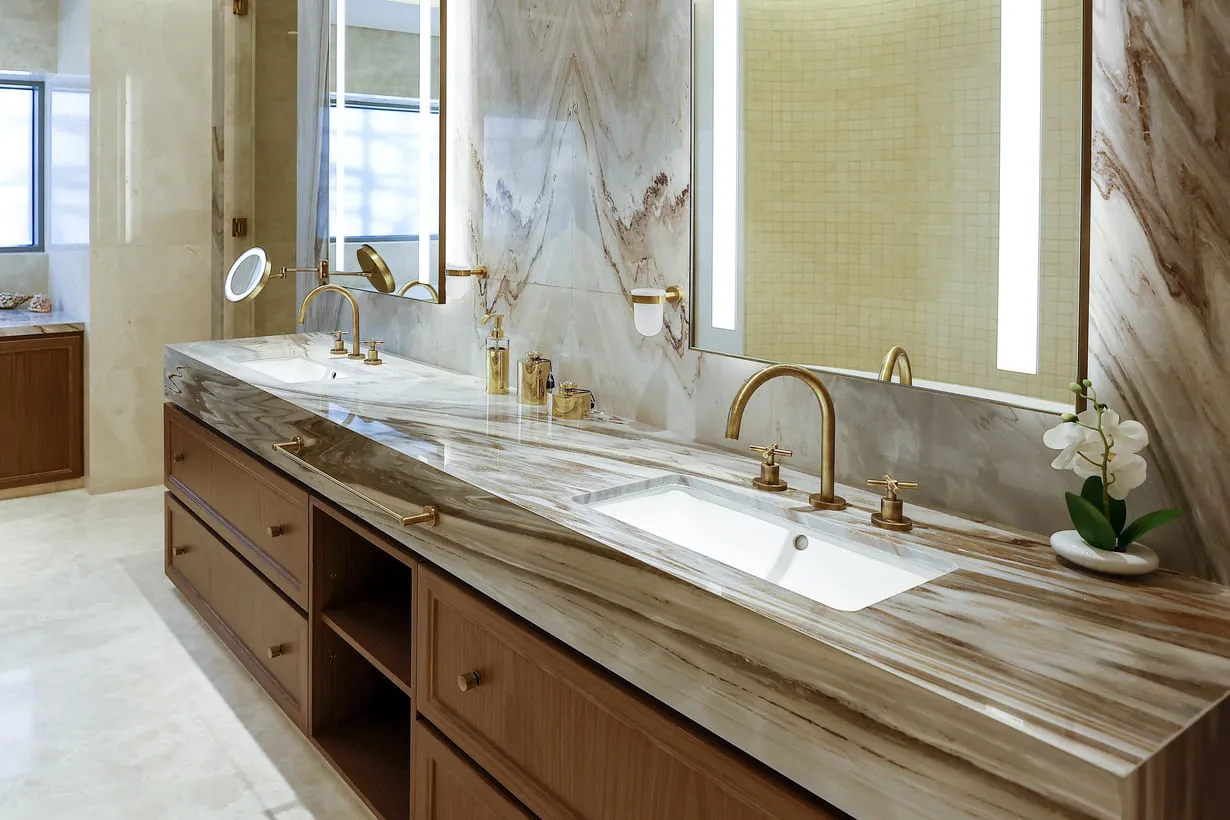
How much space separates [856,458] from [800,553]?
0.28m

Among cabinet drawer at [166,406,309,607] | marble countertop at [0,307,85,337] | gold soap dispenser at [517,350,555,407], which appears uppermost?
marble countertop at [0,307,85,337]

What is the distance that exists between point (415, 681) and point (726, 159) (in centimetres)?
112

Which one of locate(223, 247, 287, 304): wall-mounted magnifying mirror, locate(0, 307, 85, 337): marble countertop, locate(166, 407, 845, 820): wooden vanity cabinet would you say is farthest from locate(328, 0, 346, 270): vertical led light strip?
locate(0, 307, 85, 337): marble countertop

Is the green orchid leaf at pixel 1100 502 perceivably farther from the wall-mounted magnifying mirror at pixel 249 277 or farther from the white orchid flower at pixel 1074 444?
the wall-mounted magnifying mirror at pixel 249 277

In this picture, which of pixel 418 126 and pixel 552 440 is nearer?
pixel 552 440

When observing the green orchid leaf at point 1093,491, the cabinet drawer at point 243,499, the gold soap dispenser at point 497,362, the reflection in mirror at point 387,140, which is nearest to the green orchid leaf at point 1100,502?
the green orchid leaf at point 1093,491

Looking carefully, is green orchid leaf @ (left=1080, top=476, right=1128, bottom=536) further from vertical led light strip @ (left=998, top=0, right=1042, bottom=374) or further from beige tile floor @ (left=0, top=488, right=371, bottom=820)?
beige tile floor @ (left=0, top=488, right=371, bottom=820)

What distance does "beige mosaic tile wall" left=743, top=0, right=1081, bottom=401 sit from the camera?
137 centimetres

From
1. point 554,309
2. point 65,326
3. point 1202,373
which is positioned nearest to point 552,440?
point 554,309

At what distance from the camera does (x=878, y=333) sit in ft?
5.24

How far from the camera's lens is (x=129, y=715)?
242 cm

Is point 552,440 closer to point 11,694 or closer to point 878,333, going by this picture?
point 878,333

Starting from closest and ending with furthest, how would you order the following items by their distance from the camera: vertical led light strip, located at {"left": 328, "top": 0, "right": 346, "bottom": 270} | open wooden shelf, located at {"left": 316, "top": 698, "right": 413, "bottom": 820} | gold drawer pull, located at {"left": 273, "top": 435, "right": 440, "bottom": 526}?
gold drawer pull, located at {"left": 273, "top": 435, "right": 440, "bottom": 526}
open wooden shelf, located at {"left": 316, "top": 698, "right": 413, "bottom": 820}
vertical led light strip, located at {"left": 328, "top": 0, "right": 346, "bottom": 270}

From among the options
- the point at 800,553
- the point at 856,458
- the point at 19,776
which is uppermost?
the point at 856,458
